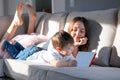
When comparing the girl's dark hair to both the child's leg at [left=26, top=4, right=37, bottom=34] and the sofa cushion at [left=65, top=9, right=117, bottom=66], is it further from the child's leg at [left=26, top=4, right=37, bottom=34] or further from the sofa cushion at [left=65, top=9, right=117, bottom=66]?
the child's leg at [left=26, top=4, right=37, bottom=34]

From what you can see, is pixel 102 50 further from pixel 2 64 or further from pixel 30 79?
pixel 2 64

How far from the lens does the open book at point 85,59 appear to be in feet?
7.55

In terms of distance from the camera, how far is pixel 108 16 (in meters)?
2.53

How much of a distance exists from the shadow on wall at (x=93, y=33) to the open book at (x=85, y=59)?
16 centimetres

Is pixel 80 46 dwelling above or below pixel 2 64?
above

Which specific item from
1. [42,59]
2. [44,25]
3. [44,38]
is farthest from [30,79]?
[44,25]

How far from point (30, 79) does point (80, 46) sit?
67cm

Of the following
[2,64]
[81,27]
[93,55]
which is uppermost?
[81,27]

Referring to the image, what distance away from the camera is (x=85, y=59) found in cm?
235

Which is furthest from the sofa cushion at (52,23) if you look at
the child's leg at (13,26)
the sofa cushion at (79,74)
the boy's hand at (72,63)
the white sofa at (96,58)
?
the sofa cushion at (79,74)

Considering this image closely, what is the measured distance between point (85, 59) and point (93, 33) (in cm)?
33

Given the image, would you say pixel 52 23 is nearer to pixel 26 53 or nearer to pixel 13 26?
pixel 13 26

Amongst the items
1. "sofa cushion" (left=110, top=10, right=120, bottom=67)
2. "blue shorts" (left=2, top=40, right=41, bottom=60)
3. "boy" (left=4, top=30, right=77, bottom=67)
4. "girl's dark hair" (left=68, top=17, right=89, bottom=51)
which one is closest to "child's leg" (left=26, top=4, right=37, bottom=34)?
"blue shorts" (left=2, top=40, right=41, bottom=60)

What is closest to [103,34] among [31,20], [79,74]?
[79,74]
